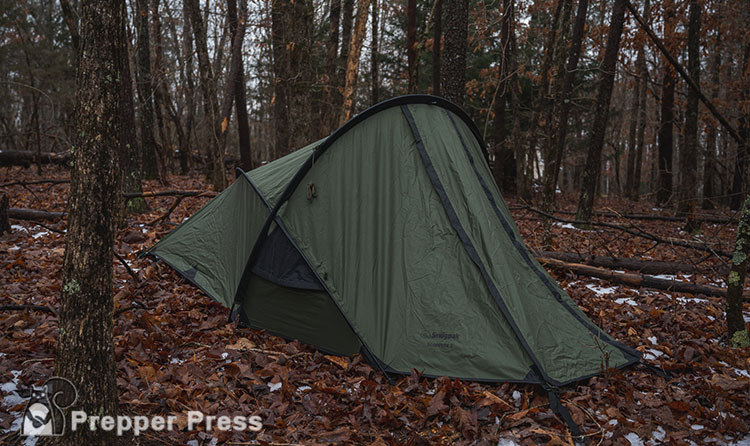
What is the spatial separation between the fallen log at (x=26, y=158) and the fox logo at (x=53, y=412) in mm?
10456

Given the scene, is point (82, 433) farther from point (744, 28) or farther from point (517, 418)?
point (744, 28)

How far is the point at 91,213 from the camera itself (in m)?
2.30

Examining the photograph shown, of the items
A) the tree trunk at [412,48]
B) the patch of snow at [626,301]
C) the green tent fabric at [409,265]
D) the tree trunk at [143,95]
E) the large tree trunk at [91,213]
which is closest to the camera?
the large tree trunk at [91,213]

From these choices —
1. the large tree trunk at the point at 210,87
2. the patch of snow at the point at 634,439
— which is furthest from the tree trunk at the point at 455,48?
the large tree trunk at the point at 210,87

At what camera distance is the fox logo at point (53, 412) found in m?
2.33

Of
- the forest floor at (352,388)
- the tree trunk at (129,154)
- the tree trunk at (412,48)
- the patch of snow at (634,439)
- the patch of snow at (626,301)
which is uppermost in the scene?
the tree trunk at (412,48)

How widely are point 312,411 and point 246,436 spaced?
19.3 inches

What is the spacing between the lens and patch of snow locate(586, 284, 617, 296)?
18.7 feet

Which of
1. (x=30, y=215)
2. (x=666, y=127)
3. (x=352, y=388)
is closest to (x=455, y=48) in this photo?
(x=352, y=388)

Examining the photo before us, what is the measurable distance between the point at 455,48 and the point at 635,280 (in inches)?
164

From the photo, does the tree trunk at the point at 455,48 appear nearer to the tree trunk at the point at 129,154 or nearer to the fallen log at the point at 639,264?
the fallen log at the point at 639,264

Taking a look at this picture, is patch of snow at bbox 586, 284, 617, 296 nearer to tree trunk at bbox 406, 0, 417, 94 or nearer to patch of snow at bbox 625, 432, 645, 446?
patch of snow at bbox 625, 432, 645, 446

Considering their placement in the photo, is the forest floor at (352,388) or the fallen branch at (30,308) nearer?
the forest floor at (352,388)

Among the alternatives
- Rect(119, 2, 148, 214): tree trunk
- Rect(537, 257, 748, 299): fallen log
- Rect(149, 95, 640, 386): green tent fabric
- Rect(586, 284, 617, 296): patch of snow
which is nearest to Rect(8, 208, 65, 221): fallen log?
Rect(119, 2, 148, 214): tree trunk
